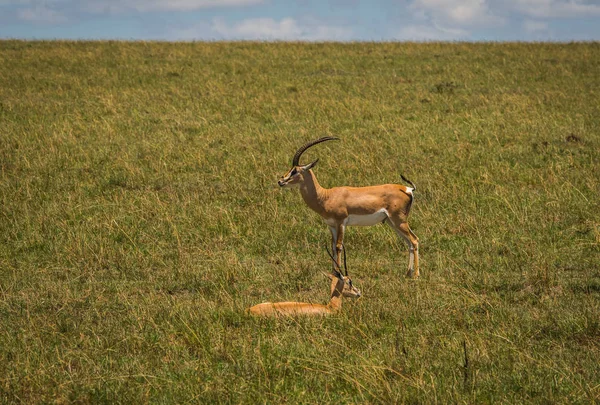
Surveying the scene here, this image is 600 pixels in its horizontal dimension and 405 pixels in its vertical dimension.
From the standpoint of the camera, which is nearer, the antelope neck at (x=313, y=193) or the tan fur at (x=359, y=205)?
the tan fur at (x=359, y=205)

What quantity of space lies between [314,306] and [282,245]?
8.55 ft

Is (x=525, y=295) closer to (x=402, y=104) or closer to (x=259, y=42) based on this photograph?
(x=402, y=104)

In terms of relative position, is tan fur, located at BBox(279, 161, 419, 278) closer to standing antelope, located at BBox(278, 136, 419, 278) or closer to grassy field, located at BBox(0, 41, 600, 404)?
standing antelope, located at BBox(278, 136, 419, 278)

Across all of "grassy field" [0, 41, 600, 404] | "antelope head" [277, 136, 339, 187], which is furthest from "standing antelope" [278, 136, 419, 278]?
"grassy field" [0, 41, 600, 404]

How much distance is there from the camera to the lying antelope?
603 centimetres

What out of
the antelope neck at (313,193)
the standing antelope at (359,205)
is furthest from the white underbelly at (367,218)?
the antelope neck at (313,193)

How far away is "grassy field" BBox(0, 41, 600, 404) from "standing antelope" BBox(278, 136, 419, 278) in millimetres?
394

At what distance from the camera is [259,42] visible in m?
27.8

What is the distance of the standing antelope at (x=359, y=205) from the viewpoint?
7.83m

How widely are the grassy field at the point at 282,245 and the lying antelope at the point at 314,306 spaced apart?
100 millimetres

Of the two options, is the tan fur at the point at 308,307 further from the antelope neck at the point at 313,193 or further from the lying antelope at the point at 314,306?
the antelope neck at the point at 313,193

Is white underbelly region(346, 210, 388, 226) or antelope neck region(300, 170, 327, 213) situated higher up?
antelope neck region(300, 170, 327, 213)

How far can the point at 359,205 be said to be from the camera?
7820mm

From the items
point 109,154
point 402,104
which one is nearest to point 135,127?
point 109,154
